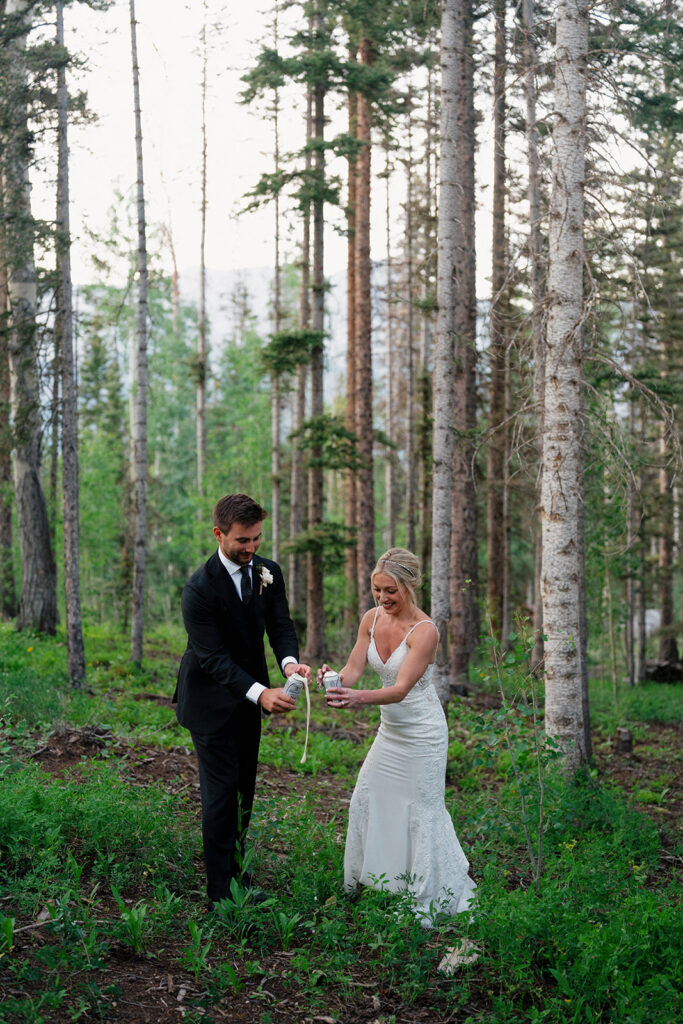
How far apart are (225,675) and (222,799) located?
735mm

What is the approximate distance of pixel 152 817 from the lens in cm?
601

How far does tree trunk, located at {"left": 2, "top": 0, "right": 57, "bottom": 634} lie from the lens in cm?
1175

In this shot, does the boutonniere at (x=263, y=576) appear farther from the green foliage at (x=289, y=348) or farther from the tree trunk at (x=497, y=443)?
the tree trunk at (x=497, y=443)

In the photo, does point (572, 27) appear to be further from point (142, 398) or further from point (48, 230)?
point (142, 398)

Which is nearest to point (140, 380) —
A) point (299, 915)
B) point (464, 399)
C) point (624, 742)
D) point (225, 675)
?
point (464, 399)

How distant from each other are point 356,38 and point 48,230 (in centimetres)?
939

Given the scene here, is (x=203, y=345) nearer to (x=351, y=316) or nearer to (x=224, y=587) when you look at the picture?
(x=351, y=316)

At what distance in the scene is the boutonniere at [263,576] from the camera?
524cm

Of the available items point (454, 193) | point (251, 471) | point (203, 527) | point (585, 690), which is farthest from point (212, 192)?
point (585, 690)

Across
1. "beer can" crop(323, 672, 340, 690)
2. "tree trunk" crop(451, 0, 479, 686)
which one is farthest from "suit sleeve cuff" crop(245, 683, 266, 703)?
"tree trunk" crop(451, 0, 479, 686)

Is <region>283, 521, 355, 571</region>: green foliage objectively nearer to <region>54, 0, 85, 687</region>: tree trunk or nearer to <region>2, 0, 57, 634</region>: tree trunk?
<region>2, 0, 57, 634</region>: tree trunk

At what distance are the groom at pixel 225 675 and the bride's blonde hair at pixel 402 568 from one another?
2.28 ft

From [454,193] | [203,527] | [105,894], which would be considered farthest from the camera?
[203,527]

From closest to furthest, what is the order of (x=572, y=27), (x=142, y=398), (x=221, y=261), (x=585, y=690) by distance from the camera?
(x=572, y=27)
(x=585, y=690)
(x=142, y=398)
(x=221, y=261)
